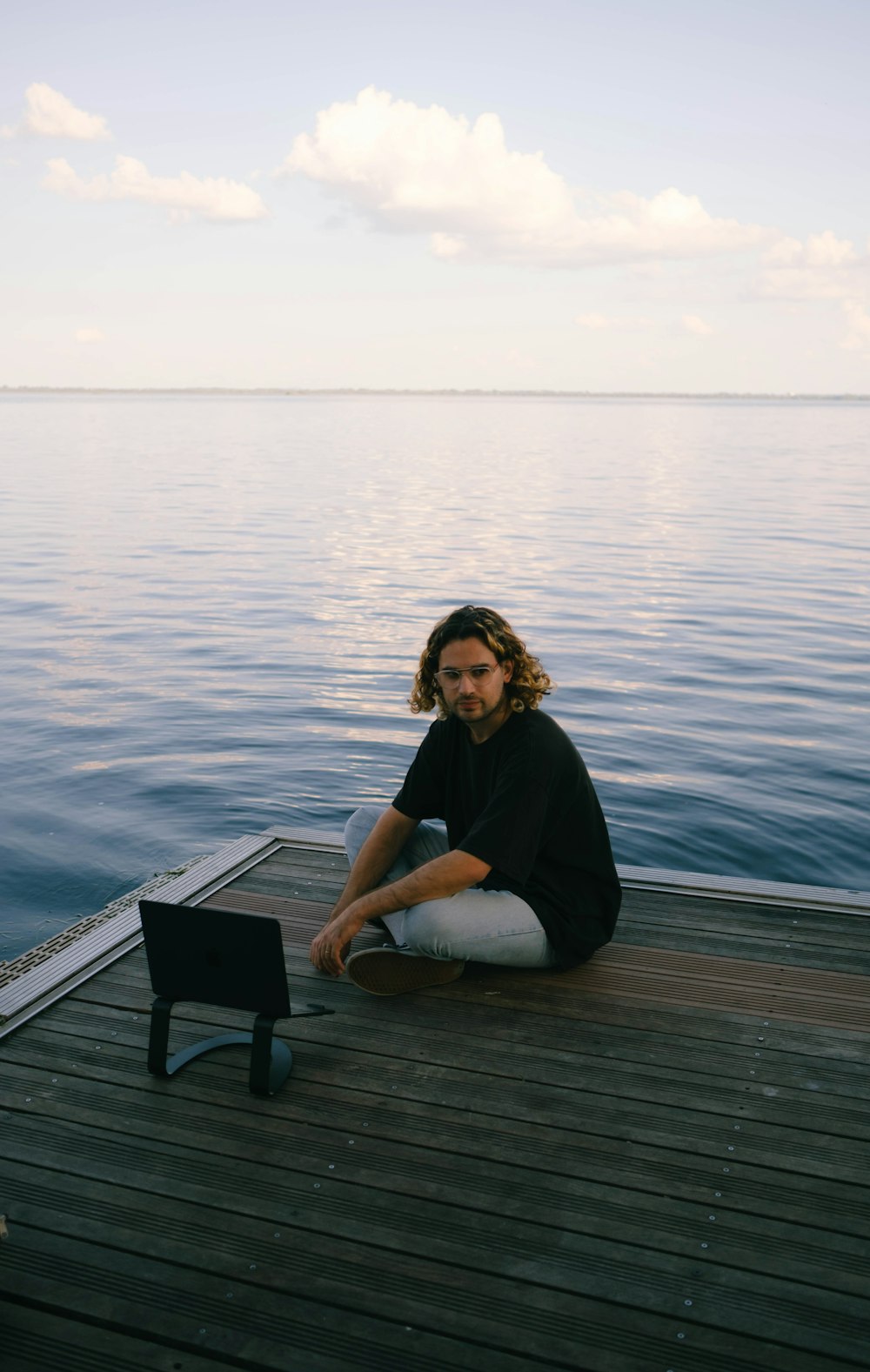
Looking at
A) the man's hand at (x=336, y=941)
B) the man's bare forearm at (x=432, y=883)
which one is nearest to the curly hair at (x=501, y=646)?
the man's bare forearm at (x=432, y=883)

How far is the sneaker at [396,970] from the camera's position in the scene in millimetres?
3781

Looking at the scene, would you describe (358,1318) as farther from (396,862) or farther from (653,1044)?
(396,862)

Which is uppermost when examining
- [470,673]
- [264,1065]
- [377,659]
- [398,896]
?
[470,673]

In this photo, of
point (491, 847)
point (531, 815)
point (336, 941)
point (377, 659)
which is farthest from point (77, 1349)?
point (377, 659)

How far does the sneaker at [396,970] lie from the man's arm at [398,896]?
100 millimetres

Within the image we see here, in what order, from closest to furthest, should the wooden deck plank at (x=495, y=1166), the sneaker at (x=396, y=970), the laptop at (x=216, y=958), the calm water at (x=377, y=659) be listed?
the wooden deck plank at (x=495, y=1166)
the laptop at (x=216, y=958)
the sneaker at (x=396, y=970)
the calm water at (x=377, y=659)

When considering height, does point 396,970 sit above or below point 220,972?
below

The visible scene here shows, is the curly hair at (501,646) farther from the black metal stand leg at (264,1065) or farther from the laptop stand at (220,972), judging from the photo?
the black metal stand leg at (264,1065)

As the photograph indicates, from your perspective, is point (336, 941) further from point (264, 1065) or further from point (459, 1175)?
point (459, 1175)

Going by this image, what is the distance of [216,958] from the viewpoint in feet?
10.6

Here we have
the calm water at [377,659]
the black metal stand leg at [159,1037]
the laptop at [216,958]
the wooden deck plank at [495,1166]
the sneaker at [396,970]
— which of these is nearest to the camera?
the wooden deck plank at [495,1166]

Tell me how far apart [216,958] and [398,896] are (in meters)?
0.72

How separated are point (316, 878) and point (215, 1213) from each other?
227cm

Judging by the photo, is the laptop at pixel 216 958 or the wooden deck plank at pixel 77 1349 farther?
the laptop at pixel 216 958
